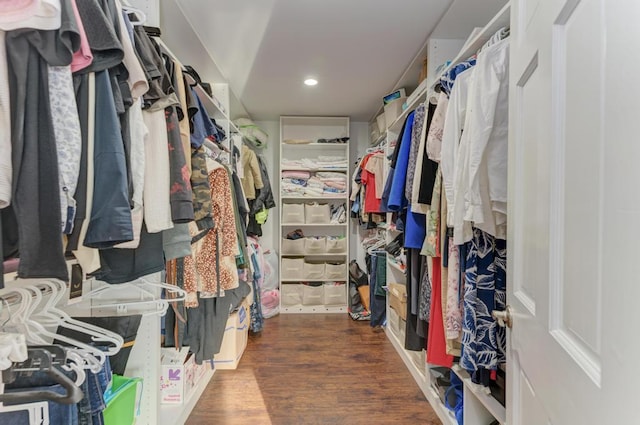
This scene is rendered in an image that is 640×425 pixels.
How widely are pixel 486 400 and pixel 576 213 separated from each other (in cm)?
115

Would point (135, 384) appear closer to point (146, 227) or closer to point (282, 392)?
A: point (146, 227)

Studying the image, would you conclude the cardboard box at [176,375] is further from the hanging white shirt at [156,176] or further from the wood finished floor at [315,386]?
the hanging white shirt at [156,176]

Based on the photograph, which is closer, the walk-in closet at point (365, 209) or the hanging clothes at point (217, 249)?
the walk-in closet at point (365, 209)

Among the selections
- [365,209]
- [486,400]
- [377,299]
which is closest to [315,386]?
[486,400]

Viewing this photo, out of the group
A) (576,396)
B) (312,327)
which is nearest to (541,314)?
(576,396)

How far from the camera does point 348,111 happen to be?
3.38 m

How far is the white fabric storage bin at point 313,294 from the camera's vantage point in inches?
135

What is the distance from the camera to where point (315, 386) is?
6.66 ft

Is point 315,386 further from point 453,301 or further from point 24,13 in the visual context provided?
point 24,13

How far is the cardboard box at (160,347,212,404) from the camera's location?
1.73 meters

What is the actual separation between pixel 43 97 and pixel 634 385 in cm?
100

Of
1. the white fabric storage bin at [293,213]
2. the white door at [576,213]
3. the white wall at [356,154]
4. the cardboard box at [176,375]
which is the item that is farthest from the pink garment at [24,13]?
the white wall at [356,154]

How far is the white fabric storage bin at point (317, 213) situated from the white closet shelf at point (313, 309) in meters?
0.92

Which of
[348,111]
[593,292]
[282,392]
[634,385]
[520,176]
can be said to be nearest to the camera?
[634,385]
